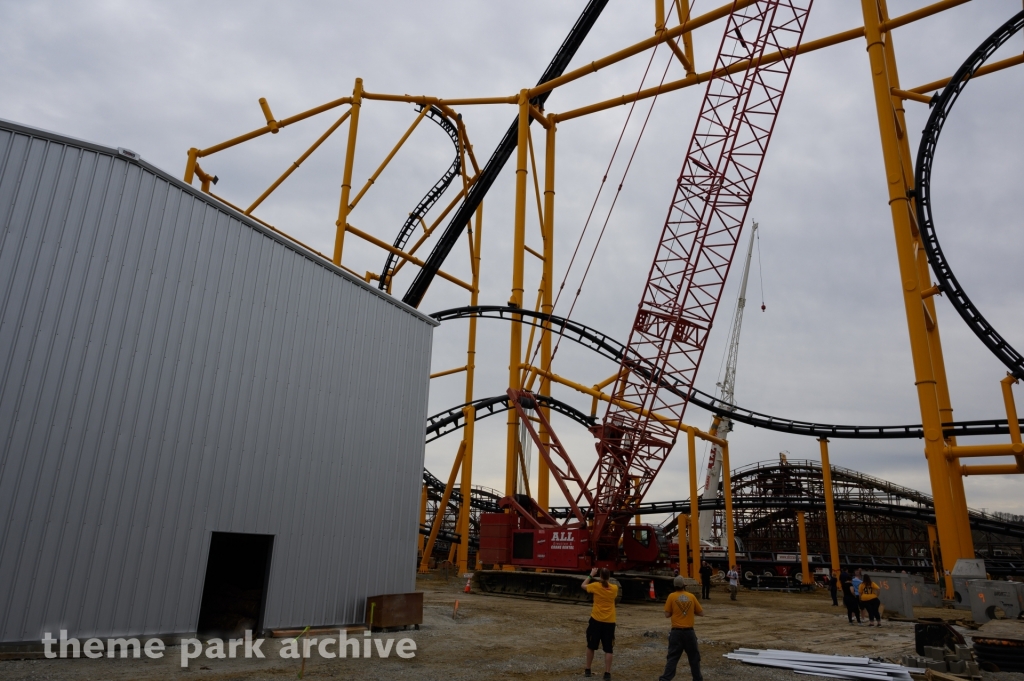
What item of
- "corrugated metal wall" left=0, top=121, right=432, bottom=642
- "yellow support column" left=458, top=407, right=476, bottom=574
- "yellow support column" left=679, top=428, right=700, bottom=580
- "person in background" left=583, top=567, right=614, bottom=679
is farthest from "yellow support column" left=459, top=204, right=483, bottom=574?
"person in background" left=583, top=567, right=614, bottom=679

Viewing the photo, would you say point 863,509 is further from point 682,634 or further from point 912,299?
point 682,634

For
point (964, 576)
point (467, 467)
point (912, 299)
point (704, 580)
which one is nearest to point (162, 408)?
point (467, 467)

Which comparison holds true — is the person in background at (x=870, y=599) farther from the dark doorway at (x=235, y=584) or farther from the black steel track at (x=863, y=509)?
the dark doorway at (x=235, y=584)

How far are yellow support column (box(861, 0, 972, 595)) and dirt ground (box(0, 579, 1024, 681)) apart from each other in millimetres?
2371

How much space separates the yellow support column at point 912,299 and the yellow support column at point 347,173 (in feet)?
51.3

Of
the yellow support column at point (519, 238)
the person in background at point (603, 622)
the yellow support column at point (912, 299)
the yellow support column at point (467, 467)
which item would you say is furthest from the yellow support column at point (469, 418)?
the person in background at point (603, 622)

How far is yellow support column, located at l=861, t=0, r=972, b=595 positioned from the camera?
53.3ft

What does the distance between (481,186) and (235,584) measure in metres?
17.6

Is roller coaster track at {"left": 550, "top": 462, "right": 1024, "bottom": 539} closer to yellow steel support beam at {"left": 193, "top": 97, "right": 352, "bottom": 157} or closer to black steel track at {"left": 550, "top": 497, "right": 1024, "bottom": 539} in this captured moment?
black steel track at {"left": 550, "top": 497, "right": 1024, "bottom": 539}

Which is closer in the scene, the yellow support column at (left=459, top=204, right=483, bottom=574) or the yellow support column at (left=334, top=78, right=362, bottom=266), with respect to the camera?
the yellow support column at (left=334, top=78, right=362, bottom=266)

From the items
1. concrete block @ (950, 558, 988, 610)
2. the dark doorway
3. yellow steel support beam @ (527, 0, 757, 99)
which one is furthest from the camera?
yellow steel support beam @ (527, 0, 757, 99)

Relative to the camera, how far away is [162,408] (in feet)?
30.2

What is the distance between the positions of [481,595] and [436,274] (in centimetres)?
1160

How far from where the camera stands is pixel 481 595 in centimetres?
2058
